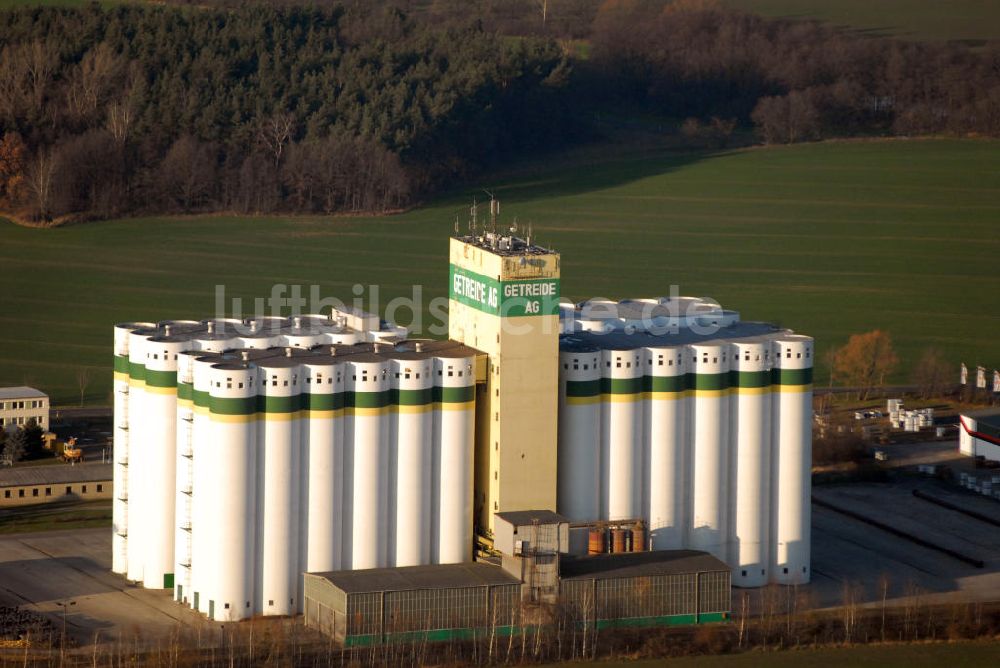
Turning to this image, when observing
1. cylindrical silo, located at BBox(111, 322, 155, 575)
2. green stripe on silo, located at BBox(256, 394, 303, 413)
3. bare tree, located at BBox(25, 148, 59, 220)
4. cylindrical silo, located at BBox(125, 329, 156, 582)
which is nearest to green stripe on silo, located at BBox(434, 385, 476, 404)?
green stripe on silo, located at BBox(256, 394, 303, 413)

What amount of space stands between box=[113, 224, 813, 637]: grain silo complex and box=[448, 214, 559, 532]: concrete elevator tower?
70 mm

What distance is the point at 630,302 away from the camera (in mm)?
84312

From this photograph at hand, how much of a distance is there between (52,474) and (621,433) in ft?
81.2

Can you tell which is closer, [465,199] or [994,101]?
[465,199]

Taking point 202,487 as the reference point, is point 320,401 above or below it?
above

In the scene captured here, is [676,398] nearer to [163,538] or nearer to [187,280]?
[163,538]

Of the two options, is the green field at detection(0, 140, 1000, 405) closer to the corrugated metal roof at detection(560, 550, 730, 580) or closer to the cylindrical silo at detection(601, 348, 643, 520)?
the cylindrical silo at detection(601, 348, 643, 520)

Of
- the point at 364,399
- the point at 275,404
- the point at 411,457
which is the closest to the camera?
the point at 275,404

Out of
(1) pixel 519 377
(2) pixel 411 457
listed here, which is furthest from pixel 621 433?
(2) pixel 411 457

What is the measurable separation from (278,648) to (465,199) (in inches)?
3140

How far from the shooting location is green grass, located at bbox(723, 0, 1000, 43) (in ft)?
587

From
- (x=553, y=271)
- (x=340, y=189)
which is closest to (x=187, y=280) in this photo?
(x=340, y=189)

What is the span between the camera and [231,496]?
69188 millimetres

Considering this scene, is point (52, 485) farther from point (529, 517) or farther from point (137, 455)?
point (529, 517)
